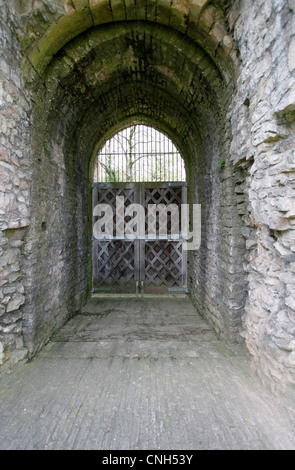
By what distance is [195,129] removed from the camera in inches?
163

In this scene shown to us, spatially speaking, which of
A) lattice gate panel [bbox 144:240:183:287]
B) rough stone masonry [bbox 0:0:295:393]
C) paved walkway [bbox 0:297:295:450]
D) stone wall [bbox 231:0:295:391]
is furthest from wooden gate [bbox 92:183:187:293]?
stone wall [bbox 231:0:295:391]

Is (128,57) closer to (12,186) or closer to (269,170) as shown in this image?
(12,186)

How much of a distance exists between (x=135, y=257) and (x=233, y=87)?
3.73 m

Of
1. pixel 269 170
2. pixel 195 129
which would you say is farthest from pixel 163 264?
pixel 269 170

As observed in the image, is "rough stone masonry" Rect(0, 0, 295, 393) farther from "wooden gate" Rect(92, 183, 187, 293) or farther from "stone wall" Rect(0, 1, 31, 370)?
"wooden gate" Rect(92, 183, 187, 293)

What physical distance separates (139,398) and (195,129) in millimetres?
3942

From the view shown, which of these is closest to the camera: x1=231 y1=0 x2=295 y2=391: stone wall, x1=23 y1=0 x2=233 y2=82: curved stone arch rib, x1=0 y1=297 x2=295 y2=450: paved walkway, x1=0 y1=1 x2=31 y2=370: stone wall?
x1=0 y1=297 x2=295 y2=450: paved walkway

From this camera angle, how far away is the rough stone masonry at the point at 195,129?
2.07 meters

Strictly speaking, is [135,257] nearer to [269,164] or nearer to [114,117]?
[114,117]

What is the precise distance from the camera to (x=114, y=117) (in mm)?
4910

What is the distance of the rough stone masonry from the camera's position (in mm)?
2066

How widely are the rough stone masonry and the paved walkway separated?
0.25 meters

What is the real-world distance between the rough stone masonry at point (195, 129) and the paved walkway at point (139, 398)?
0.83 feet
